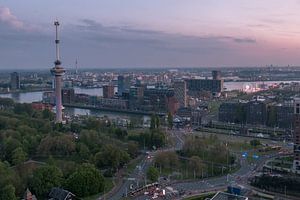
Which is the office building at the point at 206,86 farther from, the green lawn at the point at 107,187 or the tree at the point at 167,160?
the green lawn at the point at 107,187

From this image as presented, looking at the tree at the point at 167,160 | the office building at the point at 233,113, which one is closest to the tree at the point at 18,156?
the tree at the point at 167,160

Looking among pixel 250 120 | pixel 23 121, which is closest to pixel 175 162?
pixel 23 121

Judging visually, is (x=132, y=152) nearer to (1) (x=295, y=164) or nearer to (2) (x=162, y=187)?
(2) (x=162, y=187)

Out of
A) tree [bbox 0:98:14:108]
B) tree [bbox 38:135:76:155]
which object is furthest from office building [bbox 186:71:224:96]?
tree [bbox 38:135:76:155]

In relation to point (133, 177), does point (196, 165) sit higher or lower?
higher

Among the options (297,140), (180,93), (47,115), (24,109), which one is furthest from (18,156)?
(180,93)

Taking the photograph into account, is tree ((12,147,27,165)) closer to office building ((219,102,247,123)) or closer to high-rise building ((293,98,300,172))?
high-rise building ((293,98,300,172))

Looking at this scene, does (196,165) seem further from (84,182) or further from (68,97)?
(68,97)
